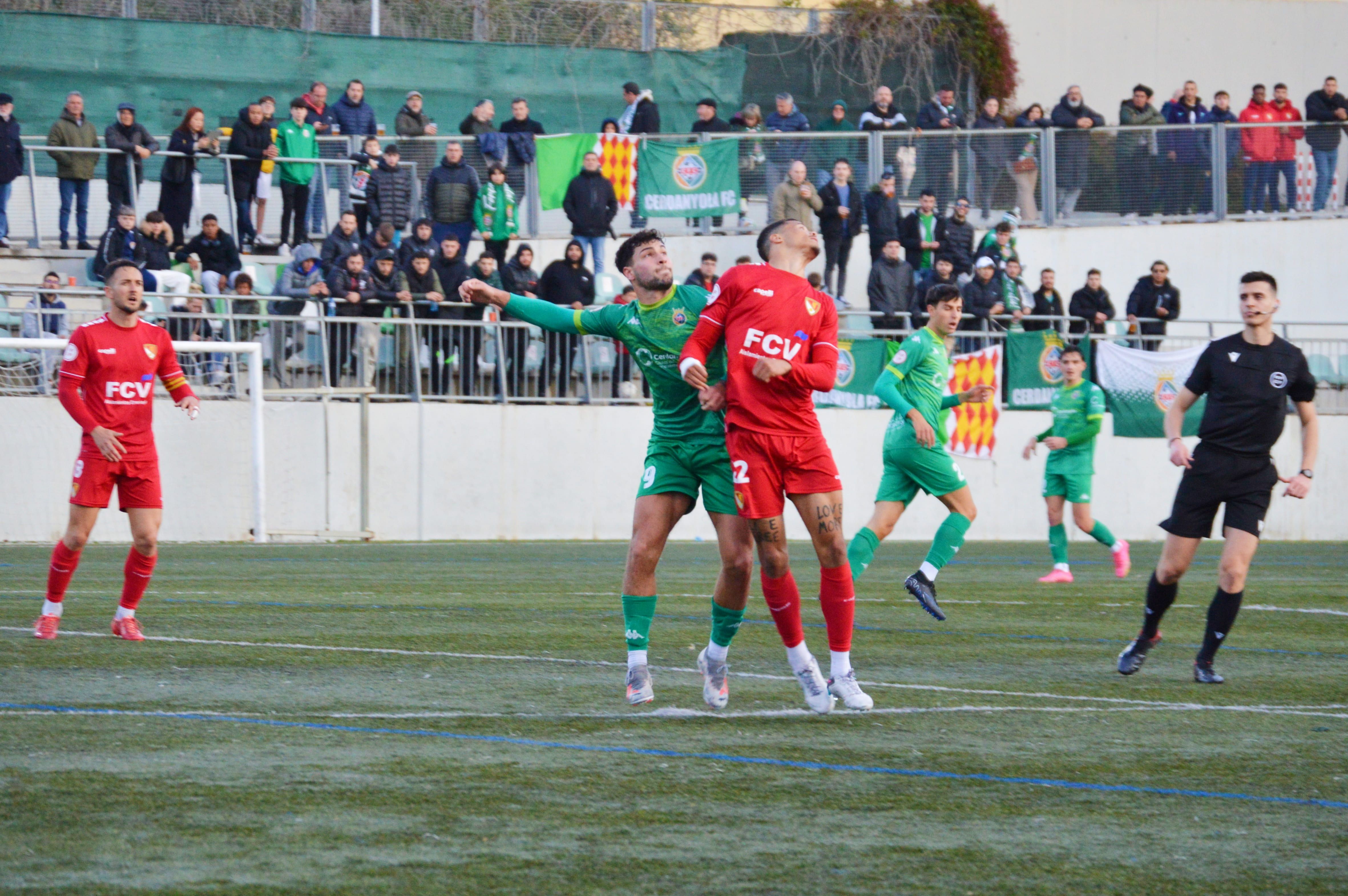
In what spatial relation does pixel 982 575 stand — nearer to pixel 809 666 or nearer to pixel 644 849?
pixel 809 666

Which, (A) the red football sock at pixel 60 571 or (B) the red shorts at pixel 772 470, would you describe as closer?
(B) the red shorts at pixel 772 470

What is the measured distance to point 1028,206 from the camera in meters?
26.0

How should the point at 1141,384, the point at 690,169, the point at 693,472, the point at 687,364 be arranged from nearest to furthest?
the point at 687,364, the point at 693,472, the point at 1141,384, the point at 690,169

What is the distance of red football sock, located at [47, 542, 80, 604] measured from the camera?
379 inches

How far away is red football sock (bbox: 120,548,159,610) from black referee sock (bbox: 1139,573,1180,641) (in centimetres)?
540

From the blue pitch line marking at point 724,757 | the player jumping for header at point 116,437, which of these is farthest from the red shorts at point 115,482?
the blue pitch line marking at point 724,757

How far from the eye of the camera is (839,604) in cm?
713

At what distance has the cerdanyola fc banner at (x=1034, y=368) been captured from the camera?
22.9 m

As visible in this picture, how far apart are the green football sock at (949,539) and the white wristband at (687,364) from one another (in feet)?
17.1

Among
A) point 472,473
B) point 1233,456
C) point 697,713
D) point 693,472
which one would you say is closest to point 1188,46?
point 472,473

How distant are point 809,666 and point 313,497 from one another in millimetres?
14086

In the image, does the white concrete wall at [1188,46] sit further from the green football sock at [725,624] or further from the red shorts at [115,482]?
the green football sock at [725,624]

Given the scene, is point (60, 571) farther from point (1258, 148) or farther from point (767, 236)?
point (1258, 148)

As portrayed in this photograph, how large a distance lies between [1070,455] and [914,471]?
4327mm
